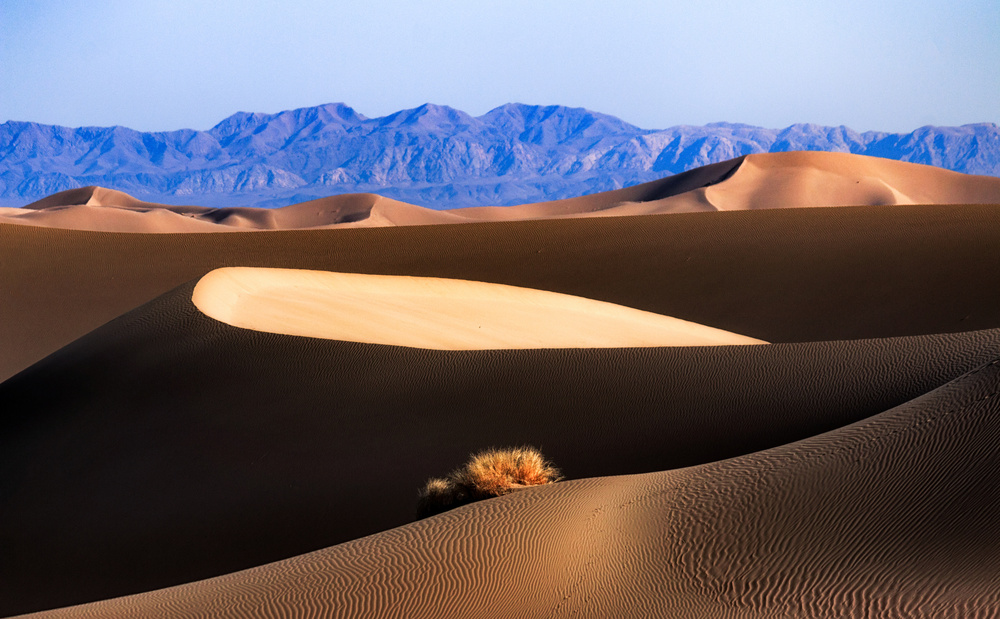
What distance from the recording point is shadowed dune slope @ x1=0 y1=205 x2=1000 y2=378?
20.3 meters

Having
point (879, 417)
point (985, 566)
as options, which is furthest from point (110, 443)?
point (985, 566)

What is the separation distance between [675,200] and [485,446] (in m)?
70.4

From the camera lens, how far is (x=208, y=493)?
8758 millimetres

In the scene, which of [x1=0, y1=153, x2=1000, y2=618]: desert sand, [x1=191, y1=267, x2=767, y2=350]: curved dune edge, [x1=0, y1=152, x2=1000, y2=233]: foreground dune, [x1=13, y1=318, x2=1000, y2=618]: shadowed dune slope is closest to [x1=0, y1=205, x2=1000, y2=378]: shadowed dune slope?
[x1=0, y1=153, x2=1000, y2=618]: desert sand

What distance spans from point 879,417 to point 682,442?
1.93m

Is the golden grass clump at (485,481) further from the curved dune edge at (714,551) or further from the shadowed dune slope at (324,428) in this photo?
the shadowed dune slope at (324,428)

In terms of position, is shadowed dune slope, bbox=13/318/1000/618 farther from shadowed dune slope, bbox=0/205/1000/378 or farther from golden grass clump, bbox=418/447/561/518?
shadowed dune slope, bbox=0/205/1000/378

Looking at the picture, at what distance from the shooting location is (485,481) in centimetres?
678

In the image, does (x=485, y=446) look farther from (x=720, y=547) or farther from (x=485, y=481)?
(x=720, y=547)

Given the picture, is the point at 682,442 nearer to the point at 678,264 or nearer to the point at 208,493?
the point at 208,493

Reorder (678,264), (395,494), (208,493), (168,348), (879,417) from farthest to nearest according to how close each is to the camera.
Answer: (678,264)
(168,348)
(208,493)
(395,494)
(879,417)

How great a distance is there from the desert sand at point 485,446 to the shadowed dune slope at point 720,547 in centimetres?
2

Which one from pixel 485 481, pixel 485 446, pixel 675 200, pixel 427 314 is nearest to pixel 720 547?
pixel 485 481

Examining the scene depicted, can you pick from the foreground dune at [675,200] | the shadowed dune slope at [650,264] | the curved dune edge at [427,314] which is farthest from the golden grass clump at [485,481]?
the foreground dune at [675,200]
